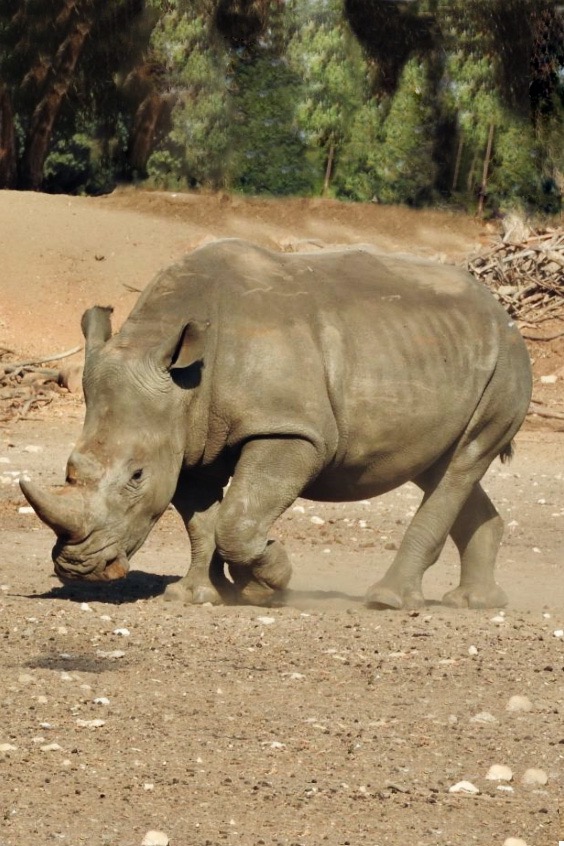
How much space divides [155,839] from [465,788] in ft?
3.97

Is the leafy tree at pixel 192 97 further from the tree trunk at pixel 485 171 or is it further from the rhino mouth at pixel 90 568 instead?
the rhino mouth at pixel 90 568

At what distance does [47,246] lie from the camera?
2853 centimetres

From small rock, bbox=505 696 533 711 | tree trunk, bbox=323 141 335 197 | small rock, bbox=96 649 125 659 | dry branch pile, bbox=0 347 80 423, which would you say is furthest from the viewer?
tree trunk, bbox=323 141 335 197

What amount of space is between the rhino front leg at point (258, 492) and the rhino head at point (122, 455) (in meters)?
0.34

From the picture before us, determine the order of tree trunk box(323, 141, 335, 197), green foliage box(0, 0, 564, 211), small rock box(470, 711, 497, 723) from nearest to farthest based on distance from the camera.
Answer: small rock box(470, 711, 497, 723)
green foliage box(0, 0, 564, 211)
tree trunk box(323, 141, 335, 197)

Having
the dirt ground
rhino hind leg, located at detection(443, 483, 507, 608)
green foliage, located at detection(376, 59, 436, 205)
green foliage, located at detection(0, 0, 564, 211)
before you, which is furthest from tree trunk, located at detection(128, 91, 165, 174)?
rhino hind leg, located at detection(443, 483, 507, 608)

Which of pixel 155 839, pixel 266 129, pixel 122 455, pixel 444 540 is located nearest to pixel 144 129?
pixel 266 129

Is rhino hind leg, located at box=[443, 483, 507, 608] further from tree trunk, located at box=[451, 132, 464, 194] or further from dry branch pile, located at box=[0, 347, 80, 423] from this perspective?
tree trunk, located at box=[451, 132, 464, 194]

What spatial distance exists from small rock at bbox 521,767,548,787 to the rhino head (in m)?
3.01

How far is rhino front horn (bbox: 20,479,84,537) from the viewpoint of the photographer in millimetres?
7758

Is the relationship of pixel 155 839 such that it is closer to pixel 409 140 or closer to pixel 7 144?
pixel 7 144

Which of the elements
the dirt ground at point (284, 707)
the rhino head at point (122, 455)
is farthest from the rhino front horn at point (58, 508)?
the dirt ground at point (284, 707)

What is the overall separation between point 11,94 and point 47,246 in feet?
21.6

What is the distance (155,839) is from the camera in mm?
4734
